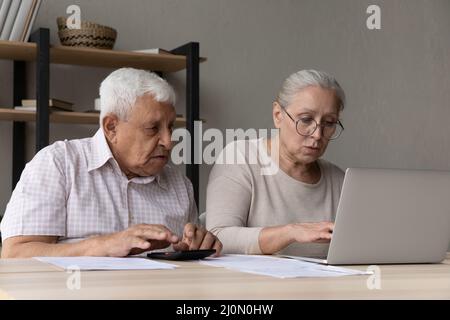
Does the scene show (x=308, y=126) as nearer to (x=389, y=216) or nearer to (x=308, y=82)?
(x=308, y=82)

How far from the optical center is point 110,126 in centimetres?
212

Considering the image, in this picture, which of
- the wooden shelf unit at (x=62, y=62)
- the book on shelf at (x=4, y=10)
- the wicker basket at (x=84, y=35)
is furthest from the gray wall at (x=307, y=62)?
the book on shelf at (x=4, y=10)

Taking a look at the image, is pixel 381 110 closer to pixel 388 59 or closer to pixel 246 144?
pixel 388 59

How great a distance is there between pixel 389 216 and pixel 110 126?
93 cm

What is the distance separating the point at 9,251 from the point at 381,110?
260 cm

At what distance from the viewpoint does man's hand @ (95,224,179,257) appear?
152 cm

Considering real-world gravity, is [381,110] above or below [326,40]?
below

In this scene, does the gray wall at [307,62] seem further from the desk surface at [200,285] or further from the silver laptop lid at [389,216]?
the desk surface at [200,285]

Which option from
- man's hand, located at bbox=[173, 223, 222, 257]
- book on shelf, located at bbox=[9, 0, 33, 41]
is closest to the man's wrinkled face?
man's hand, located at bbox=[173, 223, 222, 257]

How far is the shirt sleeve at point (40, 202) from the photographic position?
1843 mm

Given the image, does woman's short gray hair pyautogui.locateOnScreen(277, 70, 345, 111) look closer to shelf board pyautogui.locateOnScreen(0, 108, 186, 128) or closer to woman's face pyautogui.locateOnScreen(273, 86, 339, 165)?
woman's face pyautogui.locateOnScreen(273, 86, 339, 165)

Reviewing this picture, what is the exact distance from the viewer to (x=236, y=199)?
2.13m

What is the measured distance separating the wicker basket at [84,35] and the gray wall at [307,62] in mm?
198
